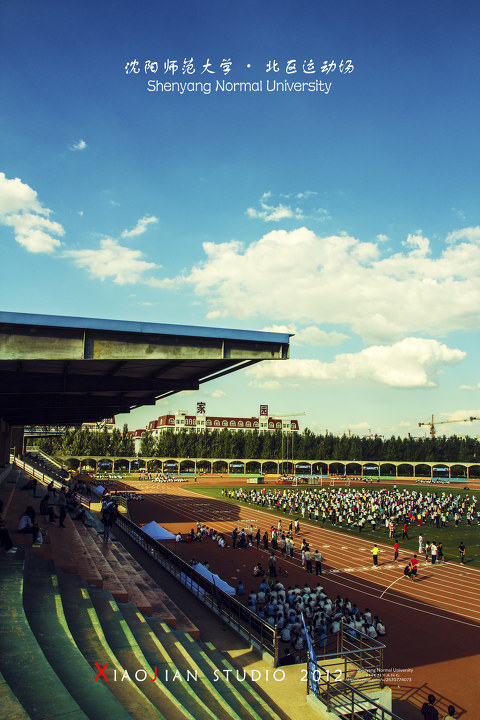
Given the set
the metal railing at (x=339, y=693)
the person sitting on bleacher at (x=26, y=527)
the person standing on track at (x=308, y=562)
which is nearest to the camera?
the metal railing at (x=339, y=693)

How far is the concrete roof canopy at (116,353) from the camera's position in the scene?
1323 cm

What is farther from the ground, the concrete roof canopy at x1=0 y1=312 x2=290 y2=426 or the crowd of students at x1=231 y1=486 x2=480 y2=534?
the concrete roof canopy at x1=0 y1=312 x2=290 y2=426

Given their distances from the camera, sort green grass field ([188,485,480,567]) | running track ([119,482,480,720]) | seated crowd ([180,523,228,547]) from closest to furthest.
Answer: running track ([119,482,480,720])
green grass field ([188,485,480,567])
seated crowd ([180,523,228,547])

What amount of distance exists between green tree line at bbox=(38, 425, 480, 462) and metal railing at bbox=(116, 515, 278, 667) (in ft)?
298

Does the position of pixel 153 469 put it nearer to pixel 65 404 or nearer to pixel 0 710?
pixel 65 404

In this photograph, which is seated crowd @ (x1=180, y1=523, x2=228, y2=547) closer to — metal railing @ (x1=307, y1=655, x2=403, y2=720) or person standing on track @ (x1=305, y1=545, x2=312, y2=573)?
person standing on track @ (x1=305, y1=545, x2=312, y2=573)

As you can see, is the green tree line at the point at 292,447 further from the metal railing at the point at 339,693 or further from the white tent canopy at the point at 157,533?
the metal railing at the point at 339,693

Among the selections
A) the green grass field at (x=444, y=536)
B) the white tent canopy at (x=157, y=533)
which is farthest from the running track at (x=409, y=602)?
the white tent canopy at (x=157, y=533)

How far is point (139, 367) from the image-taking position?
16875 millimetres

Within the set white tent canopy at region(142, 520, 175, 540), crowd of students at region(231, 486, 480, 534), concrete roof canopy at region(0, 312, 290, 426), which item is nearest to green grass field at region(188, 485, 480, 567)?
crowd of students at region(231, 486, 480, 534)

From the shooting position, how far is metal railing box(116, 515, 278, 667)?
43.6 feet

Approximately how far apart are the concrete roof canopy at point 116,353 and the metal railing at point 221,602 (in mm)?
7783

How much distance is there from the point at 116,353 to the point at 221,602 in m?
9.24

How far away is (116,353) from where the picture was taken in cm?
1441
